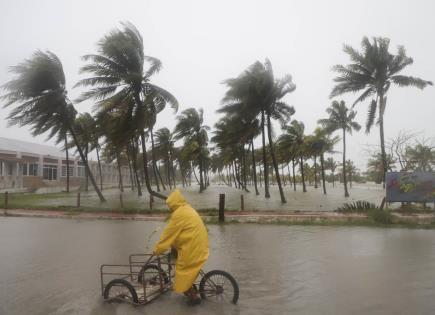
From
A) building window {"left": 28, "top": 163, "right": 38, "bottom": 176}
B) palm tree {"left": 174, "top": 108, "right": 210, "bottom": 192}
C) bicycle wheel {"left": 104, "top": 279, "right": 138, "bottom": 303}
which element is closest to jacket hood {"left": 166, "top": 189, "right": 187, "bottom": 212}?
bicycle wheel {"left": 104, "top": 279, "right": 138, "bottom": 303}

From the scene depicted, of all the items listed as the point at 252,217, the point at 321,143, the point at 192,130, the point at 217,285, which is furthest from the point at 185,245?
the point at 321,143

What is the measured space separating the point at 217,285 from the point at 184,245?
95cm

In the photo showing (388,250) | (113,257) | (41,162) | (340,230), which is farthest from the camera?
(41,162)

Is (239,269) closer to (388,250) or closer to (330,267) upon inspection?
(330,267)

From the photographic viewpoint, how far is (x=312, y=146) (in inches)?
2010

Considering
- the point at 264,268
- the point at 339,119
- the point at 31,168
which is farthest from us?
the point at 31,168

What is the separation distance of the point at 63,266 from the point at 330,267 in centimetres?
574

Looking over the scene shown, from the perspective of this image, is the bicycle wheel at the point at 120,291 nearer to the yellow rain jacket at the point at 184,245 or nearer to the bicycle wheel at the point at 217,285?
the yellow rain jacket at the point at 184,245

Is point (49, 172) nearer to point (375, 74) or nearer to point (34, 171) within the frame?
point (34, 171)

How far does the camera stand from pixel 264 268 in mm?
9297

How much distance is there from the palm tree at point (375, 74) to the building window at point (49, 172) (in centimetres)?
4227

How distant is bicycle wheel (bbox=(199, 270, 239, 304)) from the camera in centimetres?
645

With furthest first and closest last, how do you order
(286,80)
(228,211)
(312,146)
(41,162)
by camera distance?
(41,162) < (312,146) < (286,80) < (228,211)

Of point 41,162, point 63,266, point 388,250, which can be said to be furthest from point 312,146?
point 63,266
